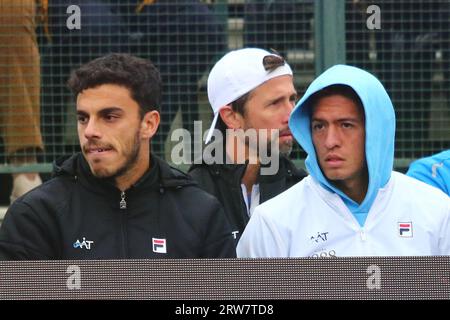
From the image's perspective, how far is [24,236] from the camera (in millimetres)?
2949

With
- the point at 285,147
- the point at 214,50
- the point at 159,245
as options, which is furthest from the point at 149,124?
the point at 214,50

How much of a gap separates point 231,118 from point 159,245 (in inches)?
29.2

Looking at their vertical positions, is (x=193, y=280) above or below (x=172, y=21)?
below

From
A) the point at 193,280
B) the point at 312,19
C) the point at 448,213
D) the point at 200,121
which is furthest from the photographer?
the point at 312,19

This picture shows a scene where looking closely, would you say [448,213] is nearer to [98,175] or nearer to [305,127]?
[305,127]

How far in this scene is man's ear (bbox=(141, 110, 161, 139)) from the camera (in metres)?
3.09

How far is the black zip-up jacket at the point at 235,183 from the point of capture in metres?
3.42

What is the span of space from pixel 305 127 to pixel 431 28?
65.6 inches

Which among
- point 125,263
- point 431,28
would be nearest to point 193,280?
point 125,263

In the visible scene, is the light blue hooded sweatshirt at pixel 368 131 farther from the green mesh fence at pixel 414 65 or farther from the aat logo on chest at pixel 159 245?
the green mesh fence at pixel 414 65

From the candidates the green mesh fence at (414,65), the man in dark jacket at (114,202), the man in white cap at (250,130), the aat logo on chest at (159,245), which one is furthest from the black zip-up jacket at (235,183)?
the green mesh fence at (414,65)

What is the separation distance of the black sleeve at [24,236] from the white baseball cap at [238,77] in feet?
2.65

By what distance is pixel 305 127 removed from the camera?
315 cm

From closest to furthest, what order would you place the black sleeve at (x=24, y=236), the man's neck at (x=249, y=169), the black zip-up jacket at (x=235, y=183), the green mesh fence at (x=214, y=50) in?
the black sleeve at (x=24, y=236)
the black zip-up jacket at (x=235, y=183)
the man's neck at (x=249, y=169)
the green mesh fence at (x=214, y=50)
